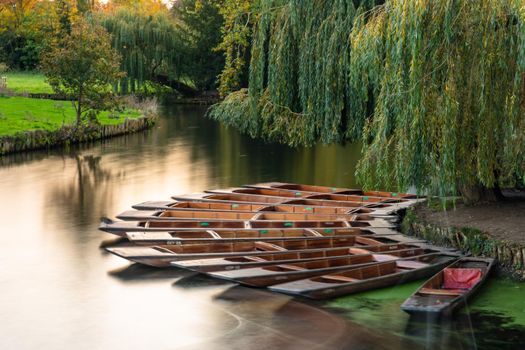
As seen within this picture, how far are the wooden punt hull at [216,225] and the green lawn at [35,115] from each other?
19.2 meters

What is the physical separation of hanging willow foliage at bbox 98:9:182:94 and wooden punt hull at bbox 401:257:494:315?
46.2 meters

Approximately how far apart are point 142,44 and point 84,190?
34694 mm

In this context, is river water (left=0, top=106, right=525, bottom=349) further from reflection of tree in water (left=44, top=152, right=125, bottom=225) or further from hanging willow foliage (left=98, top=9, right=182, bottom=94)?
hanging willow foliage (left=98, top=9, right=182, bottom=94)

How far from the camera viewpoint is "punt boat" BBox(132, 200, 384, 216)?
65.1 ft

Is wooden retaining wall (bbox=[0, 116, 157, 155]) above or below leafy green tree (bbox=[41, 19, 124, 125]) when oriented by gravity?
below

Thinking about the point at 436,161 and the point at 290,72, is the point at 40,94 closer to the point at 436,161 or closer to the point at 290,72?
the point at 290,72

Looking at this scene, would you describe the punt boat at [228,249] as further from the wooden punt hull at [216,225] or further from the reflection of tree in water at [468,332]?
the reflection of tree in water at [468,332]

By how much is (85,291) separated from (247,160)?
1938 cm

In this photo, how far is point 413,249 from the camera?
53.9ft

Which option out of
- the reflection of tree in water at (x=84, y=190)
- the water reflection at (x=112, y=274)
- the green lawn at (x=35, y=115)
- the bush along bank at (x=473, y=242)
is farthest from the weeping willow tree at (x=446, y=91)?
the green lawn at (x=35, y=115)

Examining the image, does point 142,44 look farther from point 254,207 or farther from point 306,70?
point 254,207

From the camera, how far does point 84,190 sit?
92.8 feet

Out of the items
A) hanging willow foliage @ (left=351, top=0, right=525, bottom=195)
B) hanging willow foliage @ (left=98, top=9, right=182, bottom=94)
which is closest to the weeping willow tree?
hanging willow foliage @ (left=351, top=0, right=525, bottom=195)

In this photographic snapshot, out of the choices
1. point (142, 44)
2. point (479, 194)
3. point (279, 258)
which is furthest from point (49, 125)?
point (279, 258)
